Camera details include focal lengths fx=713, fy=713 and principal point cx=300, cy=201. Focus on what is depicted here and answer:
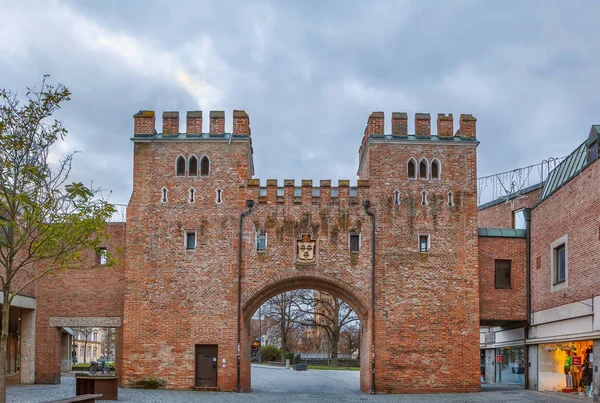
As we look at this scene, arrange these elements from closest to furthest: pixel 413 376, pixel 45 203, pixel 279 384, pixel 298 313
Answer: pixel 45 203
pixel 413 376
pixel 279 384
pixel 298 313

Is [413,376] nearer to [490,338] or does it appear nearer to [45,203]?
[490,338]

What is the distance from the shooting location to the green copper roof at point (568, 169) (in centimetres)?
2448

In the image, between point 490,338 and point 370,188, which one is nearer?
point 370,188

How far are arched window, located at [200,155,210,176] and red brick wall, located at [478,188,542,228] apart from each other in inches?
588

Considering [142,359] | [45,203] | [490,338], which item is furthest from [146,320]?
[490,338]

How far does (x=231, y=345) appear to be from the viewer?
88.0ft

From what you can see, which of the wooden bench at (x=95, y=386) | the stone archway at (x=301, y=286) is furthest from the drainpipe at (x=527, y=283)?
the wooden bench at (x=95, y=386)

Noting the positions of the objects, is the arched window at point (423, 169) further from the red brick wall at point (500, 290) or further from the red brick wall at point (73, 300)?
the red brick wall at point (73, 300)

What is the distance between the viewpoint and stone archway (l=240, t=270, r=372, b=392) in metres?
27.0

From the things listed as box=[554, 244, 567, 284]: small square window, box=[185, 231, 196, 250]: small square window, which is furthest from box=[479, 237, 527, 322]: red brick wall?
box=[185, 231, 196, 250]: small square window

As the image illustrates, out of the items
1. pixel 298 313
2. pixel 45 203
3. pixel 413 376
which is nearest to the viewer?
pixel 45 203

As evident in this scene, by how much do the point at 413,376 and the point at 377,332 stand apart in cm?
206

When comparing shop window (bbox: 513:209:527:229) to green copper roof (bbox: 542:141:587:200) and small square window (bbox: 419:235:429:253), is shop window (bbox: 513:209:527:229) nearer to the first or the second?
green copper roof (bbox: 542:141:587:200)

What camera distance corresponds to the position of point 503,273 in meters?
28.0
